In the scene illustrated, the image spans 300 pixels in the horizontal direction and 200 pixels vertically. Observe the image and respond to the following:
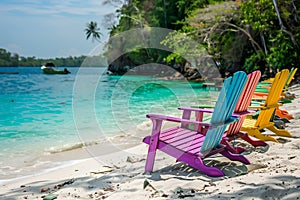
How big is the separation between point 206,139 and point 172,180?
53 cm

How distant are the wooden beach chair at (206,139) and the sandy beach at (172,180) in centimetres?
12

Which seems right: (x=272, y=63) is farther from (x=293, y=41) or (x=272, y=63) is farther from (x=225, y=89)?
(x=225, y=89)

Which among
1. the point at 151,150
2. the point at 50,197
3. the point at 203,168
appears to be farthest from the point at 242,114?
the point at 50,197

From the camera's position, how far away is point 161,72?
1508 inches

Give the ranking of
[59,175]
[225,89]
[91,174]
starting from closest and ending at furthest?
[225,89]
[91,174]
[59,175]

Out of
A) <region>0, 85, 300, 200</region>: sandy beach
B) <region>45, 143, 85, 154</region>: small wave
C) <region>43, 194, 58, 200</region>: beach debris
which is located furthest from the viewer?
<region>45, 143, 85, 154</region>: small wave

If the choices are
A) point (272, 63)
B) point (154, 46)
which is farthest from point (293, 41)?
point (154, 46)

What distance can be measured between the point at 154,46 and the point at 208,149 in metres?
34.9

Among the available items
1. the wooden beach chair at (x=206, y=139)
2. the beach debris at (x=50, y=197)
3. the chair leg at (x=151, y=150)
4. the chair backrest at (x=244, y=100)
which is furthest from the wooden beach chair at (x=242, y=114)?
the beach debris at (x=50, y=197)

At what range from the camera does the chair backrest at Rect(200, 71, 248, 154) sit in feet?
10.5

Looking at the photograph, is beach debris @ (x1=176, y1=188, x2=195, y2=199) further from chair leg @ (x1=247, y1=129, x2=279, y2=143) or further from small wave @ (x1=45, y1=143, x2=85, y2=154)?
small wave @ (x1=45, y1=143, x2=85, y2=154)

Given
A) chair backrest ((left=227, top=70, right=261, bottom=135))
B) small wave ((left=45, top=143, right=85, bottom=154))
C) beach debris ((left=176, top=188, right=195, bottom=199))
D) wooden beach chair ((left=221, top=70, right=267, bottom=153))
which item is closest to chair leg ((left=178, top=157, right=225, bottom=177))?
beach debris ((left=176, top=188, right=195, bottom=199))

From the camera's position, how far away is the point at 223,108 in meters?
3.23

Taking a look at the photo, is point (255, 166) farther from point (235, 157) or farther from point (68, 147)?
point (68, 147)
